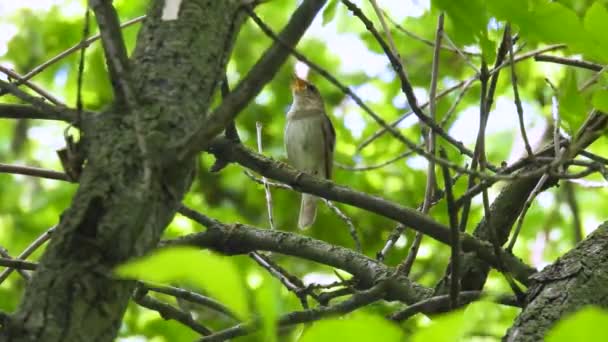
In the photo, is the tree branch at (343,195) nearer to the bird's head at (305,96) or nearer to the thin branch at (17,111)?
the thin branch at (17,111)

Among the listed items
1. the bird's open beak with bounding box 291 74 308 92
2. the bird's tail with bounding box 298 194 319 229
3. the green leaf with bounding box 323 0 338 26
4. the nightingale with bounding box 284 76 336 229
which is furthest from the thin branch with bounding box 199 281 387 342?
the bird's open beak with bounding box 291 74 308 92

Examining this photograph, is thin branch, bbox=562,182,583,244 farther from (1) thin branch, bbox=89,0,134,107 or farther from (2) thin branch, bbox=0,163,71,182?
(1) thin branch, bbox=89,0,134,107

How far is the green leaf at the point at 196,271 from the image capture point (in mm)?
596

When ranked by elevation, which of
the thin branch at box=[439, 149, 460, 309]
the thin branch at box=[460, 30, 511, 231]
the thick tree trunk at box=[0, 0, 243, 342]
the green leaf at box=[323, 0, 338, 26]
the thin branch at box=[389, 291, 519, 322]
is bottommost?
the thick tree trunk at box=[0, 0, 243, 342]

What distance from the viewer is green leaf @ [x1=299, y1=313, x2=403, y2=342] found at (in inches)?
23.1

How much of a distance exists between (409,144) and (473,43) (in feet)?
0.69

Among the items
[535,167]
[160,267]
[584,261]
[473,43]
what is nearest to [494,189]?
[535,167]

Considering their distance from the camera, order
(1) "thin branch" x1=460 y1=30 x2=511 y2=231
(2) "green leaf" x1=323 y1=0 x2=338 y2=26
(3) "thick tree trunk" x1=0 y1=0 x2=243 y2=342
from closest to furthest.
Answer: (3) "thick tree trunk" x1=0 y1=0 x2=243 y2=342 < (1) "thin branch" x1=460 y1=30 x2=511 y2=231 < (2) "green leaf" x1=323 y1=0 x2=338 y2=26

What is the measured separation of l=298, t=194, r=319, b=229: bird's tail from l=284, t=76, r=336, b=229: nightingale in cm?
44

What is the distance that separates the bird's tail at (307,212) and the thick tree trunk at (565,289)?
3296 millimetres

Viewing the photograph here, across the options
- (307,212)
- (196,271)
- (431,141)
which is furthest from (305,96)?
(196,271)

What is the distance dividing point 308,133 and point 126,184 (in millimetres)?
4651

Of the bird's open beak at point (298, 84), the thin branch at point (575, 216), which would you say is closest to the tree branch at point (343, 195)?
the thin branch at point (575, 216)

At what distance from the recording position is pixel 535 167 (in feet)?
6.82
